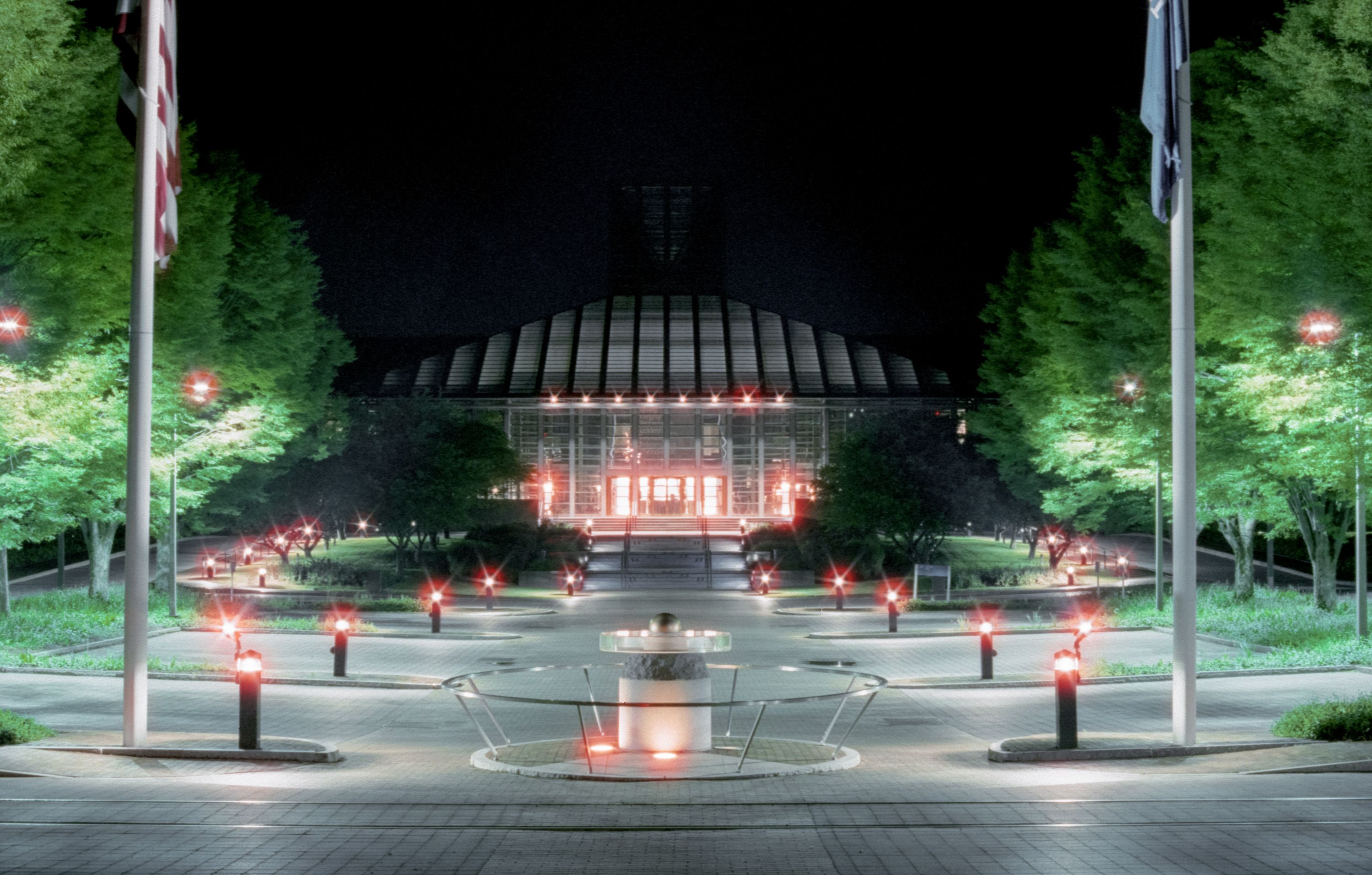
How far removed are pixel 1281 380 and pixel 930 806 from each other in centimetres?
1575

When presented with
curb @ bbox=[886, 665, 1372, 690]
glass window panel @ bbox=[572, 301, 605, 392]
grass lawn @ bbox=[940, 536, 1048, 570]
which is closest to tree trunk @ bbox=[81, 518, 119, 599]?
curb @ bbox=[886, 665, 1372, 690]

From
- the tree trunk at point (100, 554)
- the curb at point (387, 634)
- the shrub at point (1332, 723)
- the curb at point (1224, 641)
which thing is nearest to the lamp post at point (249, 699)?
the shrub at point (1332, 723)

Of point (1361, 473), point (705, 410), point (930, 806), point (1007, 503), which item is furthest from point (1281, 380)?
point (705, 410)

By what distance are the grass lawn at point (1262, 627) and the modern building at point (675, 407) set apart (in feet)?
145

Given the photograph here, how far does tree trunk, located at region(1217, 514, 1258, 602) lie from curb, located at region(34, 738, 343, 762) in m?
27.4

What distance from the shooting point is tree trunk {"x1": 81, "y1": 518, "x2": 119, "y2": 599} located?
36.6 metres

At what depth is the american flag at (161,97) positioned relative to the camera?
14008 mm

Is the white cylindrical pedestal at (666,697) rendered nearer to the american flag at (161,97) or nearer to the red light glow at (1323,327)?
the american flag at (161,97)

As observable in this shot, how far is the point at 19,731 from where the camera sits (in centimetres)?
1451

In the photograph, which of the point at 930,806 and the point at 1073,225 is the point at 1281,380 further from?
the point at 1073,225

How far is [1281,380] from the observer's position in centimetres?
2434

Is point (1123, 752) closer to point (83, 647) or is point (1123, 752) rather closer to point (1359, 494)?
point (1359, 494)

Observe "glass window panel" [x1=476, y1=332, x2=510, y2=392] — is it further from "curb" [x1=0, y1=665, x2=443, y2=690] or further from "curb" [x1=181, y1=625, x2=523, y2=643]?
"curb" [x1=0, y1=665, x2=443, y2=690]

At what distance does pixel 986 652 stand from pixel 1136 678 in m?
2.14
